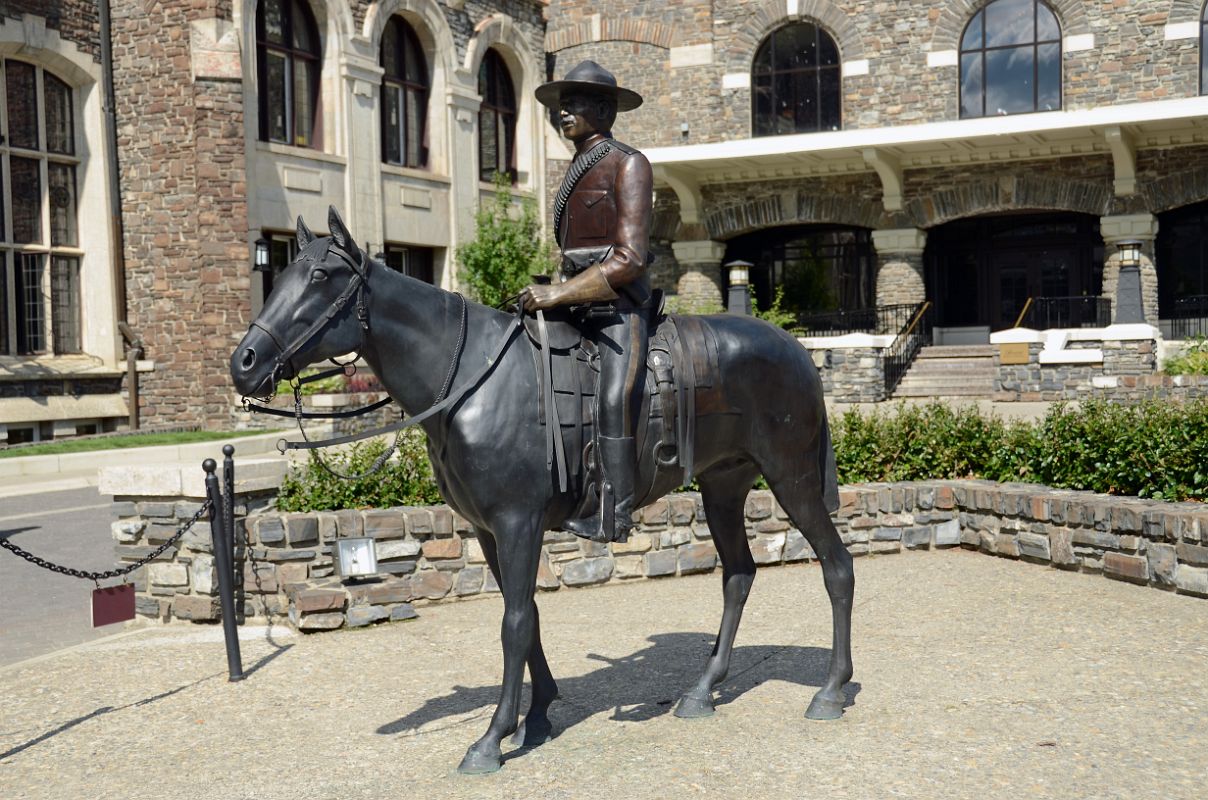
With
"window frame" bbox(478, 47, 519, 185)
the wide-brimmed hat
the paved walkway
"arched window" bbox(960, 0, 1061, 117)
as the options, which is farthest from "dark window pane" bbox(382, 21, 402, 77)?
the wide-brimmed hat

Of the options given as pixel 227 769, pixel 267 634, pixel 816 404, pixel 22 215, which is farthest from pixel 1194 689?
pixel 22 215

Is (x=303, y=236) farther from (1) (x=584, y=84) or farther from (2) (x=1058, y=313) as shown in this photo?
(2) (x=1058, y=313)

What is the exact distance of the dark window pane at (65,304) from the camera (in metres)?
20.6

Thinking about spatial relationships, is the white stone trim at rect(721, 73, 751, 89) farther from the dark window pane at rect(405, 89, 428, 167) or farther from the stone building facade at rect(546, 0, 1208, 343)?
the dark window pane at rect(405, 89, 428, 167)

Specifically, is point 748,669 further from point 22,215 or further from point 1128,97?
point 1128,97

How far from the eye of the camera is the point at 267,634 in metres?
7.33

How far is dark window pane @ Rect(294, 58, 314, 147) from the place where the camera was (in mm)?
22969

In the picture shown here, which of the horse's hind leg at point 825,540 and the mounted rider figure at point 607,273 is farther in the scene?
the horse's hind leg at point 825,540

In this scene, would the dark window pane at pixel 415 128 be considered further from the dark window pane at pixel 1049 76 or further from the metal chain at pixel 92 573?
the metal chain at pixel 92 573

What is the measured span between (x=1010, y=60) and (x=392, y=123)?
47.9ft

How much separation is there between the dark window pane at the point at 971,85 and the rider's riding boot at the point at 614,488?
82.0 feet

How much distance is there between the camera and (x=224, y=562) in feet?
22.0

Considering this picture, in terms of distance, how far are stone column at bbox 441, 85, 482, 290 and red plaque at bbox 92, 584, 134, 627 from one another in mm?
20666

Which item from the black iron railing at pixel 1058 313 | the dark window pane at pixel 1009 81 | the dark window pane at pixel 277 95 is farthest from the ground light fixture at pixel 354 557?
the dark window pane at pixel 1009 81
